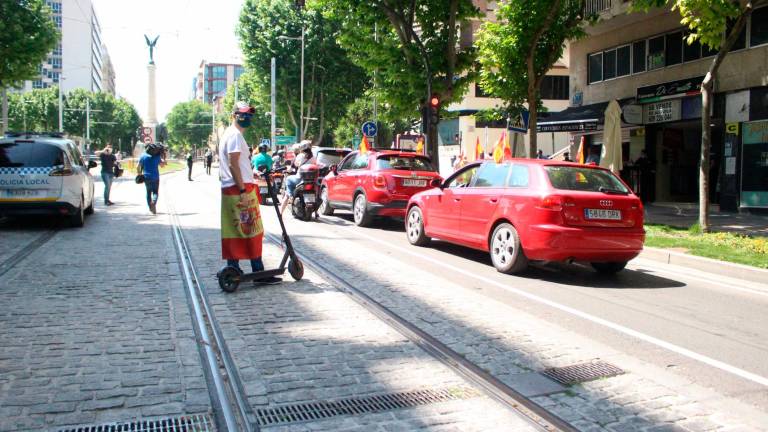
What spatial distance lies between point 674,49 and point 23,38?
21353mm

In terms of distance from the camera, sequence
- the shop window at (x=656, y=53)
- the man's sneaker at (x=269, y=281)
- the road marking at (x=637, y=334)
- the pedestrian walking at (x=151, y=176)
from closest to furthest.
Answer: the road marking at (x=637, y=334), the man's sneaker at (x=269, y=281), the pedestrian walking at (x=151, y=176), the shop window at (x=656, y=53)

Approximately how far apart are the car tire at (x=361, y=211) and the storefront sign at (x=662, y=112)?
35.2ft

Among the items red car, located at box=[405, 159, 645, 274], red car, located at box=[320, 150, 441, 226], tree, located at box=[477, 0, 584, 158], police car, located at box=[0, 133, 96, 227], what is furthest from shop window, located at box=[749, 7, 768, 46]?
police car, located at box=[0, 133, 96, 227]

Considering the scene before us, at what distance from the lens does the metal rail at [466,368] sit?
3.60 m

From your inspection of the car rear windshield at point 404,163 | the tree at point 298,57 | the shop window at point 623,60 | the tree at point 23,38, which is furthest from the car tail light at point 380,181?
the tree at point 298,57

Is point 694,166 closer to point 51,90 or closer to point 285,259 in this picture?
point 285,259

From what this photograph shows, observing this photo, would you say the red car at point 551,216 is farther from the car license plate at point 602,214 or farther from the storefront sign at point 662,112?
the storefront sign at point 662,112

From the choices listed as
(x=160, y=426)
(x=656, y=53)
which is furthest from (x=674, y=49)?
(x=160, y=426)

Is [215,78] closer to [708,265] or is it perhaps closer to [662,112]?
[662,112]

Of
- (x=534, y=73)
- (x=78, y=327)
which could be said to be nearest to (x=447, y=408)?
(x=78, y=327)

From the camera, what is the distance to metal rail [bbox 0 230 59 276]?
8031 mm

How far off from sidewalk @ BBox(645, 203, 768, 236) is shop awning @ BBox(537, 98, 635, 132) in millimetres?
3113

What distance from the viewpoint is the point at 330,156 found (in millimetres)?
19469

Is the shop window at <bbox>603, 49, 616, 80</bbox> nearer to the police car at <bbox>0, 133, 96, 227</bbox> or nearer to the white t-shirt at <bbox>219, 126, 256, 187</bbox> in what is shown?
the police car at <bbox>0, 133, 96, 227</bbox>
